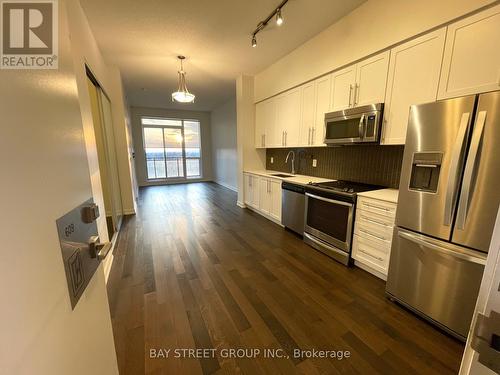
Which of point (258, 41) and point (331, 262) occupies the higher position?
point (258, 41)

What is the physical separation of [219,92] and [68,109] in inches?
219

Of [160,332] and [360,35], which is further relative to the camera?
[360,35]

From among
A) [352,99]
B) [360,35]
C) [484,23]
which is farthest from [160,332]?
[360,35]

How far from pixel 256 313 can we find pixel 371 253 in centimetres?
137

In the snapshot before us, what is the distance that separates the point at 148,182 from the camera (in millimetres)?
7910

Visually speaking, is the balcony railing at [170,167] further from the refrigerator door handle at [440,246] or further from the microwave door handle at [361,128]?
the refrigerator door handle at [440,246]

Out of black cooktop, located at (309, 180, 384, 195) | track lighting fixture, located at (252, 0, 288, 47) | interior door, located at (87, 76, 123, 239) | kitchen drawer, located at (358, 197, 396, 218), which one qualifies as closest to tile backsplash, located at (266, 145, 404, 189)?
black cooktop, located at (309, 180, 384, 195)

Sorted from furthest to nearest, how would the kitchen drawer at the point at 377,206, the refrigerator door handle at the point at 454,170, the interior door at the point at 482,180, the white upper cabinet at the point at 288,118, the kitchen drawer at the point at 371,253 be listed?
the white upper cabinet at the point at 288,118, the kitchen drawer at the point at 371,253, the kitchen drawer at the point at 377,206, the refrigerator door handle at the point at 454,170, the interior door at the point at 482,180

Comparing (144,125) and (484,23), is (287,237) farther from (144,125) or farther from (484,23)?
(144,125)

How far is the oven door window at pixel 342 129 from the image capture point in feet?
8.21

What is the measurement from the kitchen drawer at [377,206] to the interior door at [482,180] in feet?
1.75

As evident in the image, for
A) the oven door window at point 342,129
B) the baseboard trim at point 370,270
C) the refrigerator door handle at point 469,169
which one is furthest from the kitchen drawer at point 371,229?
the oven door window at point 342,129

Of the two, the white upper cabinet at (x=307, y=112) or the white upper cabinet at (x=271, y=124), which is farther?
the white upper cabinet at (x=271, y=124)

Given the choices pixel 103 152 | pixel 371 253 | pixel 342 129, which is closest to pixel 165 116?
pixel 103 152
